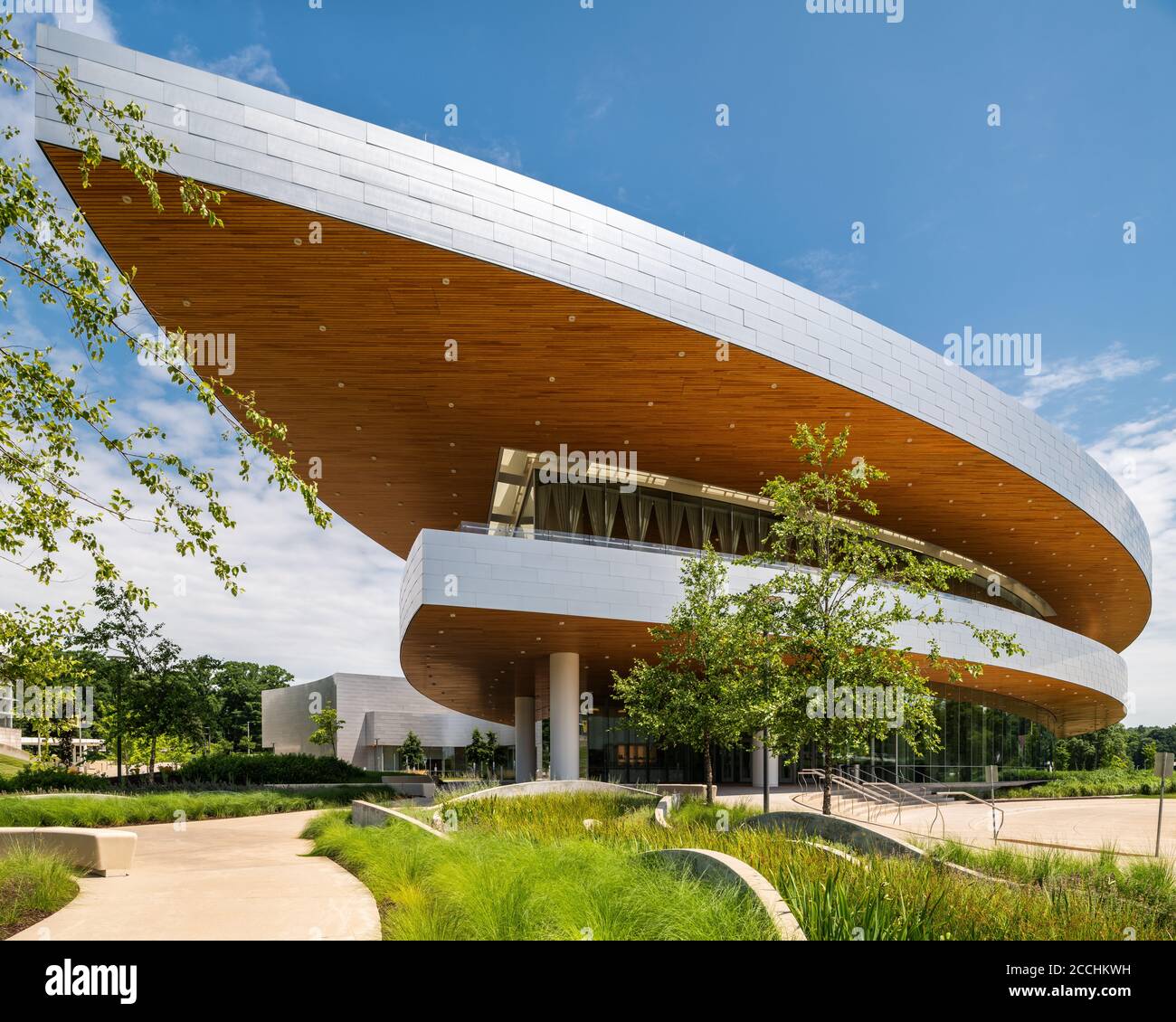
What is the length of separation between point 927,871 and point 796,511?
7482 mm

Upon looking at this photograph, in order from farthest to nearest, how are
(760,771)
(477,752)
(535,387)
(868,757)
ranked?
(477,752)
(868,757)
(760,771)
(535,387)

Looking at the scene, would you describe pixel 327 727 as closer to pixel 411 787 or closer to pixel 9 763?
pixel 9 763

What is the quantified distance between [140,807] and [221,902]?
51.6 ft

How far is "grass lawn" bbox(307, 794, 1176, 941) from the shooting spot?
613 centimetres

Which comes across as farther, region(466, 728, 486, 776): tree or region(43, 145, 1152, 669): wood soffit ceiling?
region(466, 728, 486, 776): tree

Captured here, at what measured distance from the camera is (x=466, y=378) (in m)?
20.2

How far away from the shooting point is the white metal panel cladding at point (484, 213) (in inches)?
547

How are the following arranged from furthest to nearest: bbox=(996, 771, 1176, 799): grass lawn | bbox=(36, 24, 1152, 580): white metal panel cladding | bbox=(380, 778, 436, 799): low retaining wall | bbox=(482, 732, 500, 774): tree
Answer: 1. bbox=(482, 732, 500, 774): tree
2. bbox=(996, 771, 1176, 799): grass lawn
3. bbox=(380, 778, 436, 799): low retaining wall
4. bbox=(36, 24, 1152, 580): white metal panel cladding

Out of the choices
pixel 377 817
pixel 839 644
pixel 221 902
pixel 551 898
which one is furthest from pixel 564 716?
pixel 551 898

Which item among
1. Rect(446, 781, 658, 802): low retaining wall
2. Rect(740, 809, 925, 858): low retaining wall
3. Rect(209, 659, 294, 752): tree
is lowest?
Rect(209, 659, 294, 752): tree

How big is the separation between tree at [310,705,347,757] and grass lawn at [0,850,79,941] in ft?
197

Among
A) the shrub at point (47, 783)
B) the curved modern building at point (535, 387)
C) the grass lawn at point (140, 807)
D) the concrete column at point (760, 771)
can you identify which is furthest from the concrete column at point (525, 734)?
the shrub at point (47, 783)

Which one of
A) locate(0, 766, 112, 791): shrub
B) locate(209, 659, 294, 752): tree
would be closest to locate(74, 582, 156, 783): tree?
locate(0, 766, 112, 791): shrub

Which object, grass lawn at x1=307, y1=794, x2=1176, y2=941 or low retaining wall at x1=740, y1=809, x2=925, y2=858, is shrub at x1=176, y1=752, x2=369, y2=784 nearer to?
grass lawn at x1=307, y1=794, x2=1176, y2=941
